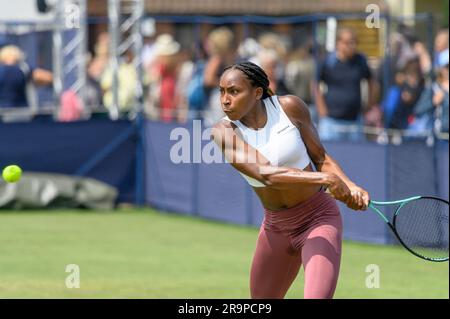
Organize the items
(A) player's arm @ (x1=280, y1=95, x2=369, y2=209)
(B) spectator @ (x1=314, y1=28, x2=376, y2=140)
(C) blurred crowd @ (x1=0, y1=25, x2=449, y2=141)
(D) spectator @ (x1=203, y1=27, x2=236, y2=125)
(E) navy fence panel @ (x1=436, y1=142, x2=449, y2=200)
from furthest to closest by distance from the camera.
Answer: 1. (D) spectator @ (x1=203, y1=27, x2=236, y2=125)
2. (B) spectator @ (x1=314, y1=28, x2=376, y2=140)
3. (C) blurred crowd @ (x1=0, y1=25, x2=449, y2=141)
4. (E) navy fence panel @ (x1=436, y1=142, x2=449, y2=200)
5. (A) player's arm @ (x1=280, y1=95, x2=369, y2=209)

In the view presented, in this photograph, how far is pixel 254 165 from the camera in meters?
7.54

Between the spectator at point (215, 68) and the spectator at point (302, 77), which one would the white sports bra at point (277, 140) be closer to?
the spectator at point (302, 77)

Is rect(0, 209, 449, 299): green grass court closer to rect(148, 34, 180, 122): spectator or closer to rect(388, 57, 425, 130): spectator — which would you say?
rect(388, 57, 425, 130): spectator

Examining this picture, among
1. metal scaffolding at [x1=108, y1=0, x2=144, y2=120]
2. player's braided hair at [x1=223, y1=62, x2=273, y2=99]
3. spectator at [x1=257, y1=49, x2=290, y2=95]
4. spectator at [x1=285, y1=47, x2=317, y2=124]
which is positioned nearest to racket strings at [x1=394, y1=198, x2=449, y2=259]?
player's braided hair at [x1=223, y1=62, x2=273, y2=99]

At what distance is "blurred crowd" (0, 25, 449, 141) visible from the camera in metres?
14.2

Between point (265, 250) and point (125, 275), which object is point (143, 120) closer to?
point (125, 275)

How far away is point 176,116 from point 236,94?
35.7 feet

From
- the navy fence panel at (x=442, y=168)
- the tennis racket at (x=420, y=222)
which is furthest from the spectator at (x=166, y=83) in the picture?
the tennis racket at (x=420, y=222)

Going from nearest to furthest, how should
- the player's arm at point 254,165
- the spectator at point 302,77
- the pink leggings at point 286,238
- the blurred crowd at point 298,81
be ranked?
the player's arm at point 254,165
the pink leggings at point 286,238
the blurred crowd at point 298,81
the spectator at point 302,77

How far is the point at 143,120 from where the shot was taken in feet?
59.7

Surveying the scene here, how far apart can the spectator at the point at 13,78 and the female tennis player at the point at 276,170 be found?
33.8ft

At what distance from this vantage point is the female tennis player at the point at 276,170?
299 inches

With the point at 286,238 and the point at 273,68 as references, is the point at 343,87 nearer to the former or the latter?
the point at 273,68

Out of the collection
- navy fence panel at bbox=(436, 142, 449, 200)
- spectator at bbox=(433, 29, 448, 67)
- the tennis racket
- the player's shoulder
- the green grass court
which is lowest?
the green grass court
